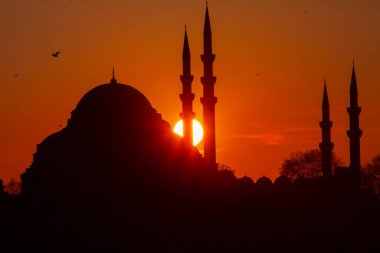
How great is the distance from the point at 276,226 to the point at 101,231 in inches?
219

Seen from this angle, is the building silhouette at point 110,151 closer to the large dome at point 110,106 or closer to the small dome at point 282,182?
the large dome at point 110,106

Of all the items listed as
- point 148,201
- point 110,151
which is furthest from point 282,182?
point 110,151

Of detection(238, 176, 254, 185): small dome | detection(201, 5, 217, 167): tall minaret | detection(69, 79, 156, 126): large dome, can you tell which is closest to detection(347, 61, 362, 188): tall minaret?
detection(238, 176, 254, 185): small dome

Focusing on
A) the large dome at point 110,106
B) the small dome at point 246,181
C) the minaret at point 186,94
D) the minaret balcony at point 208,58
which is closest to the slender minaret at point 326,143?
the small dome at point 246,181

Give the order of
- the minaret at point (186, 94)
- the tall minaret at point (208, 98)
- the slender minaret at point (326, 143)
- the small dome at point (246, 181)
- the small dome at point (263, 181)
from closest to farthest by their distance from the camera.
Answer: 1. the tall minaret at point (208, 98)
2. the minaret at point (186, 94)
3. the small dome at point (246, 181)
4. the small dome at point (263, 181)
5. the slender minaret at point (326, 143)

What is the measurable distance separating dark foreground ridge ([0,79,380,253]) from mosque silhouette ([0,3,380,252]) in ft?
0.12

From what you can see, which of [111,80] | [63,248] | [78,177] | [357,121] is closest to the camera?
[63,248]

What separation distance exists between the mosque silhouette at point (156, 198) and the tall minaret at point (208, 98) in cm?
3

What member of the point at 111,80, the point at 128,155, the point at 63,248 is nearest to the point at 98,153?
the point at 128,155

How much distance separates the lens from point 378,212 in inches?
1203

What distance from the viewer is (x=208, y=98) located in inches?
1217

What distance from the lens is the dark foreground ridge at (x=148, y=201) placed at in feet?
85.5

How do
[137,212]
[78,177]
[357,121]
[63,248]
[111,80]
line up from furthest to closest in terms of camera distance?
[357,121]
[111,80]
[78,177]
[137,212]
[63,248]

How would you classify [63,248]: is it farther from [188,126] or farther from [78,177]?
[188,126]
